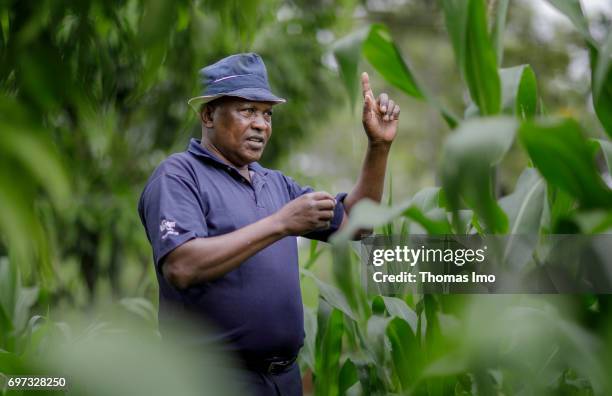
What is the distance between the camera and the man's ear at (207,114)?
7.14ft

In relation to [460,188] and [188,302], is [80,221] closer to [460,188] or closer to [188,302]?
[188,302]

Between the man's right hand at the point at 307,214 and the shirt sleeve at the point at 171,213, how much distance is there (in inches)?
10.3

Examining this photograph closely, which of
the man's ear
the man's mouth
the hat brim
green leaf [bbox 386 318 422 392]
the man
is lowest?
green leaf [bbox 386 318 422 392]

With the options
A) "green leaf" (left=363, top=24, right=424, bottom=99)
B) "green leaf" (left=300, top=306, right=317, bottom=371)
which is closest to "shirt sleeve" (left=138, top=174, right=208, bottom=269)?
"green leaf" (left=300, top=306, right=317, bottom=371)

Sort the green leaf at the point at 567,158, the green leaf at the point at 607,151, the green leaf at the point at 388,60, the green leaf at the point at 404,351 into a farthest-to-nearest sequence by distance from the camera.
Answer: the green leaf at the point at 404,351
the green leaf at the point at 607,151
the green leaf at the point at 388,60
the green leaf at the point at 567,158

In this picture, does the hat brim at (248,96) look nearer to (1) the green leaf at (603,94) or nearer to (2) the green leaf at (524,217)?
(2) the green leaf at (524,217)

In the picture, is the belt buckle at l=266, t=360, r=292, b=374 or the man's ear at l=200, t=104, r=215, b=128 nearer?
the belt buckle at l=266, t=360, r=292, b=374

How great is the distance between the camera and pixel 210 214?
6.48 feet

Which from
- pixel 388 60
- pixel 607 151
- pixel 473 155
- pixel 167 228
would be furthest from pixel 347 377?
pixel 473 155

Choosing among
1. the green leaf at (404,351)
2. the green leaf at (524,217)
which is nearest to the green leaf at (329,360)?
the green leaf at (404,351)

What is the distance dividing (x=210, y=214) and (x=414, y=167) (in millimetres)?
16668

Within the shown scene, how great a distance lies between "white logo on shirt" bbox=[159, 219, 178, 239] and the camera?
5.87 ft

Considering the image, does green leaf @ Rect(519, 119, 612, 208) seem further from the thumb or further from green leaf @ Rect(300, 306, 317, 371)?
green leaf @ Rect(300, 306, 317, 371)

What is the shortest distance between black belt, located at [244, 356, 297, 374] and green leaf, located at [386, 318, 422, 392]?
41 centimetres
